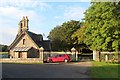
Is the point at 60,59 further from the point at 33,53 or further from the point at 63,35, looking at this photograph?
the point at 63,35

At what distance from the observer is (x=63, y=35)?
7975 centimetres

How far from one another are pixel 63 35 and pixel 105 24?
41920 millimetres

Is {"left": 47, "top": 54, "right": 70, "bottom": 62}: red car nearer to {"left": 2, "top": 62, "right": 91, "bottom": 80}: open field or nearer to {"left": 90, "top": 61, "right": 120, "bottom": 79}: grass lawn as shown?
{"left": 2, "top": 62, "right": 91, "bottom": 80}: open field

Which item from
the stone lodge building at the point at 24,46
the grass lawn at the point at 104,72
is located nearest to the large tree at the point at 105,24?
the grass lawn at the point at 104,72

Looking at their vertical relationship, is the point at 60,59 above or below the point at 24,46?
below

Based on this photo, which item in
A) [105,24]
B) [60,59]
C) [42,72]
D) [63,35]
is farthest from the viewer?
[63,35]

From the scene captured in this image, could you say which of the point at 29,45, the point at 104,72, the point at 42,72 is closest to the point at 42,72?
the point at 42,72

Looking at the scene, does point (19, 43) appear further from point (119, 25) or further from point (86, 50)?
point (119, 25)

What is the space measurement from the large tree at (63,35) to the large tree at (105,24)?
35160 millimetres

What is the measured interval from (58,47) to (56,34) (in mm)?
7130

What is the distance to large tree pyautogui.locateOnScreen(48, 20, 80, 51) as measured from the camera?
7619 cm

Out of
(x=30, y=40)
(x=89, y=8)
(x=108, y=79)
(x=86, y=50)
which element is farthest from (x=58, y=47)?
(x=108, y=79)

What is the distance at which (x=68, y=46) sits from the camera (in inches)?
3014

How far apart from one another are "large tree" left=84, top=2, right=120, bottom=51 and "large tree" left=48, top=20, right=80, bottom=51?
35.2m
